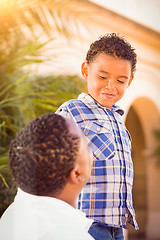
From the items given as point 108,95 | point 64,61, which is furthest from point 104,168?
point 64,61

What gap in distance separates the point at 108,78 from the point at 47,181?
0.71 meters

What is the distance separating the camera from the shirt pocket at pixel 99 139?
1.67 metres

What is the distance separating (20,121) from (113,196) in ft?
5.61

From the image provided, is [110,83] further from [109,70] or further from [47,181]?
[47,181]

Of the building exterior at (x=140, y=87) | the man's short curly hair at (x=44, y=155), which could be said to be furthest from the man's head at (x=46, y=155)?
the building exterior at (x=140, y=87)

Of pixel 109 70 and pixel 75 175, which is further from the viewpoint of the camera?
pixel 109 70

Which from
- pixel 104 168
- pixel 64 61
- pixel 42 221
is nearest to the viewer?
pixel 42 221

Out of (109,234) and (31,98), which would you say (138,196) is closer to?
(31,98)

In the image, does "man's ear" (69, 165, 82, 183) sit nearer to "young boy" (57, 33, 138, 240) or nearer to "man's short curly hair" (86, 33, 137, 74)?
"young boy" (57, 33, 138, 240)

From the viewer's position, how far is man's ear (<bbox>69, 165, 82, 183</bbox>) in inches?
45.4

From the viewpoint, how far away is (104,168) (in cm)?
166

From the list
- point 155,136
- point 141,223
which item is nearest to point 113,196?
point 155,136

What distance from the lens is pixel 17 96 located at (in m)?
3.24

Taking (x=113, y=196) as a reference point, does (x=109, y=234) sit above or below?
below
